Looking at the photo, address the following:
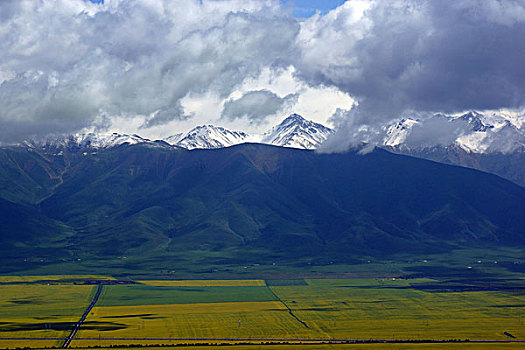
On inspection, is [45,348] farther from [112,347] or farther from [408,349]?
[408,349]

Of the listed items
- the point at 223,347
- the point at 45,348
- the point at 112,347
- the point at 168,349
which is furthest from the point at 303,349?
the point at 45,348

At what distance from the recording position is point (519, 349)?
639 ft

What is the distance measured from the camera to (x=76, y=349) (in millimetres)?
191500

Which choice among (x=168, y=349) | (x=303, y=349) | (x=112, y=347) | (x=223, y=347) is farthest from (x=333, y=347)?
(x=112, y=347)

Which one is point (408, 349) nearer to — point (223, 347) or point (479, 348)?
point (479, 348)

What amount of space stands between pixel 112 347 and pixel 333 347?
57.5 m

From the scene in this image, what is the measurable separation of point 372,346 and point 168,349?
53319 mm

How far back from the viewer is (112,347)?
195 meters

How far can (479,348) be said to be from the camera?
19825 cm

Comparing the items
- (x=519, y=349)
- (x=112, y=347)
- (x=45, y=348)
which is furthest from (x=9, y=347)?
(x=519, y=349)

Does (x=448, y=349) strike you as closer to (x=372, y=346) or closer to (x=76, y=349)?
(x=372, y=346)

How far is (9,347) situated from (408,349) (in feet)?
338

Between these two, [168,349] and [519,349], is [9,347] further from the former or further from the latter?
[519,349]

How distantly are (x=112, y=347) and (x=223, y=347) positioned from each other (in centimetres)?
2862
